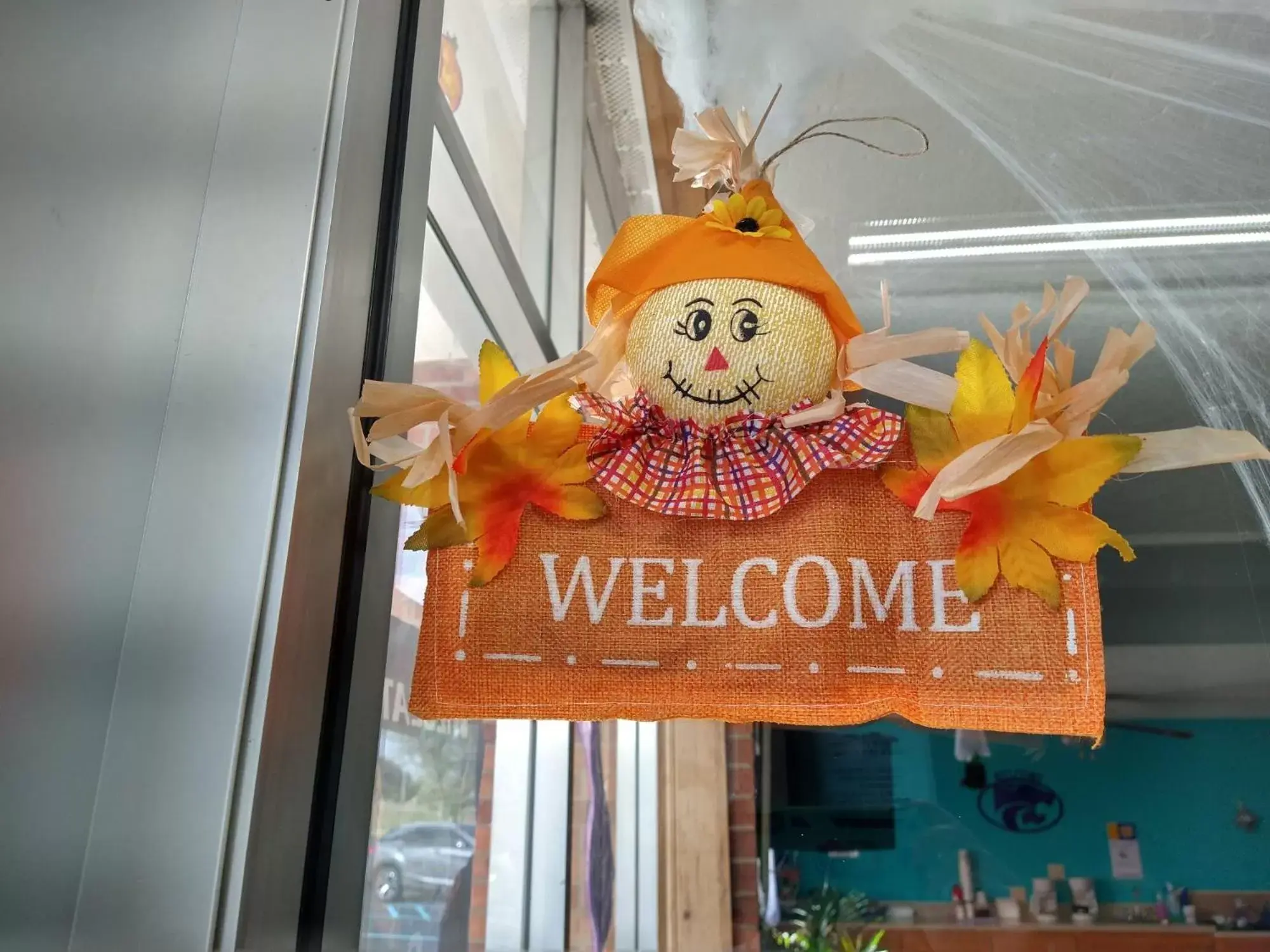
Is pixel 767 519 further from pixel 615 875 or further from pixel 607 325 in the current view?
pixel 615 875

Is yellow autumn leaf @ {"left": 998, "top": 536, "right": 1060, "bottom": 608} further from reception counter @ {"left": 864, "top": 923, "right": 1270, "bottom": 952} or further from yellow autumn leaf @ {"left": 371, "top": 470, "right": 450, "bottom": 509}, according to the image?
reception counter @ {"left": 864, "top": 923, "right": 1270, "bottom": 952}

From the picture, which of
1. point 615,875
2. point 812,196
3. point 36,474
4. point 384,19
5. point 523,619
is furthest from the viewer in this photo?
point 615,875

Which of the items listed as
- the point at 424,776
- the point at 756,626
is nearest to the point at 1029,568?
the point at 756,626

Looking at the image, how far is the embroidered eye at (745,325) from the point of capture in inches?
16.6

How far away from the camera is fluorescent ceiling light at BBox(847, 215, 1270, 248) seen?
821 mm

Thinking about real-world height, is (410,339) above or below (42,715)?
above

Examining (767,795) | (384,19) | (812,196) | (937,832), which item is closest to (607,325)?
(384,19)

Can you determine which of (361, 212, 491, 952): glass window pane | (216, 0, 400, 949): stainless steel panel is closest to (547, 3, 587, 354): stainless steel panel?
(361, 212, 491, 952): glass window pane

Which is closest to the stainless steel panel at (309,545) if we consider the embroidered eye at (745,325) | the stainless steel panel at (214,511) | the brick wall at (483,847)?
the stainless steel panel at (214,511)

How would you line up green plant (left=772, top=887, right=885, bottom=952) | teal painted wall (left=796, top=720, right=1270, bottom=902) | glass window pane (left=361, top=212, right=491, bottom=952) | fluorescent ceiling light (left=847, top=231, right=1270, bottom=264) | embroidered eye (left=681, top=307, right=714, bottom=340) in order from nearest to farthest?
embroidered eye (left=681, top=307, right=714, bottom=340)
glass window pane (left=361, top=212, right=491, bottom=952)
fluorescent ceiling light (left=847, top=231, right=1270, bottom=264)
teal painted wall (left=796, top=720, right=1270, bottom=902)
green plant (left=772, top=887, right=885, bottom=952)

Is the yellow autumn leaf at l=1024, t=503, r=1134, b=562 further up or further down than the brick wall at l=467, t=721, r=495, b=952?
further up

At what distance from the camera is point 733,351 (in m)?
0.42

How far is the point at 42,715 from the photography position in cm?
34

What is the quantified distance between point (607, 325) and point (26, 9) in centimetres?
28
